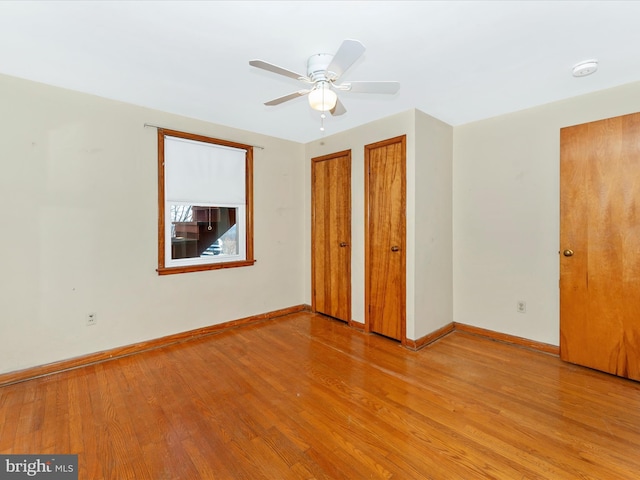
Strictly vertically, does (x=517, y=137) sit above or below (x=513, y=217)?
above

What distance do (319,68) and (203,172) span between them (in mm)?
1988

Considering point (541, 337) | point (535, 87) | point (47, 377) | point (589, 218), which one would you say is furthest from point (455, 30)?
point (47, 377)

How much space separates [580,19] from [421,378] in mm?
2630

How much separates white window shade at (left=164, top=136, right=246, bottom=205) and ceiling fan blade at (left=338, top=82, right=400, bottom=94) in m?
2.05

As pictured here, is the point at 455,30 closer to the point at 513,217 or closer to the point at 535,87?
the point at 535,87

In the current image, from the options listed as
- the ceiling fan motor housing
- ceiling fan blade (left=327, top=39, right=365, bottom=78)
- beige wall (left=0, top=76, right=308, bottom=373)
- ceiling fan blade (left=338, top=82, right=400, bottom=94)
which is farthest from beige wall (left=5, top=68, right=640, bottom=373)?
ceiling fan blade (left=327, top=39, right=365, bottom=78)

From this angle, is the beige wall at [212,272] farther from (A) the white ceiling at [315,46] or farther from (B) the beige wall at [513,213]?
(A) the white ceiling at [315,46]

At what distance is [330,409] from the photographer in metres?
2.13

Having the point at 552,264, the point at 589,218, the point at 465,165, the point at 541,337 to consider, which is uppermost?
the point at 465,165

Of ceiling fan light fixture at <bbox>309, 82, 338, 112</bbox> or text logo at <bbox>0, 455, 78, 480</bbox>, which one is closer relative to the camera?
text logo at <bbox>0, 455, 78, 480</bbox>

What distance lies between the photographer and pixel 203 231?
141 inches

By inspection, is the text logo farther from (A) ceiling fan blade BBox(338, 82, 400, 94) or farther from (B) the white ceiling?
(A) ceiling fan blade BBox(338, 82, 400, 94)

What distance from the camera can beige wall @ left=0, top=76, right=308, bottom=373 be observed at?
2.47 metres

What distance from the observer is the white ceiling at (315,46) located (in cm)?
169
